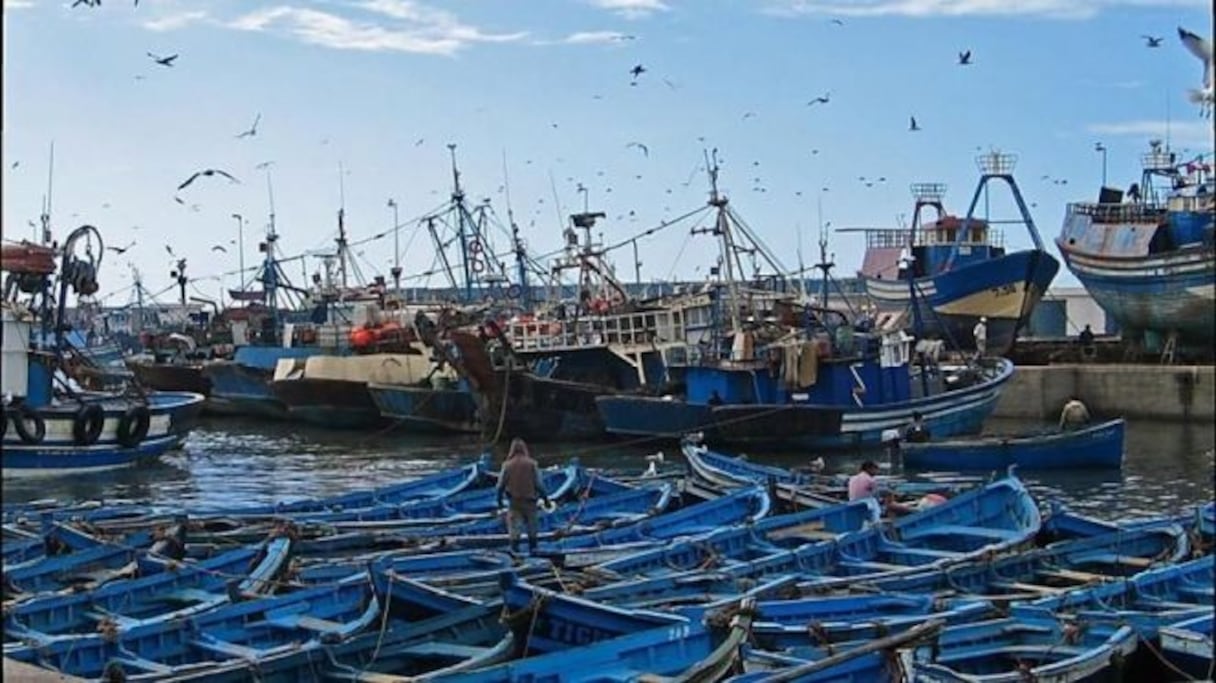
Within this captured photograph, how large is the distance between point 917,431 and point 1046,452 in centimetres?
299

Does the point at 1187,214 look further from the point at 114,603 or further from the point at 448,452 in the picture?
the point at 114,603

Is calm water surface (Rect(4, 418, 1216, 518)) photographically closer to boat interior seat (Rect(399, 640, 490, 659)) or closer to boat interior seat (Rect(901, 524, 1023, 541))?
boat interior seat (Rect(901, 524, 1023, 541))

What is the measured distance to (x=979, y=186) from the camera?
172 feet

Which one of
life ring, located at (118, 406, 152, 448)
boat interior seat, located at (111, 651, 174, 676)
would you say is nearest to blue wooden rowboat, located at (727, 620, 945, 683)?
boat interior seat, located at (111, 651, 174, 676)

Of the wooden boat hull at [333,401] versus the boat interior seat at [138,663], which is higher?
the wooden boat hull at [333,401]

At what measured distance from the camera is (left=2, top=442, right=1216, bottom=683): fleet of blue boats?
10.9 meters

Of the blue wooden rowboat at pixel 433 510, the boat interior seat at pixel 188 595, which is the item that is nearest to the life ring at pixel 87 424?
the blue wooden rowboat at pixel 433 510

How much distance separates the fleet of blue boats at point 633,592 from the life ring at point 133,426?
12.2 meters

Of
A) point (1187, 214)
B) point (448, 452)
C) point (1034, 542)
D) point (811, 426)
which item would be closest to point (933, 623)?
point (1034, 542)

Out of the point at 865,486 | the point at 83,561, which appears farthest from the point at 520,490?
the point at 865,486

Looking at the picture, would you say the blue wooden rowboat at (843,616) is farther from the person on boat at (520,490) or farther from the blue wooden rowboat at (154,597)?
the blue wooden rowboat at (154,597)

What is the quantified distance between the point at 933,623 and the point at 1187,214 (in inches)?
1537

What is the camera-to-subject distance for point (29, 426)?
100ft

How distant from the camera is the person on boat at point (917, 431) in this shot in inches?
1222
